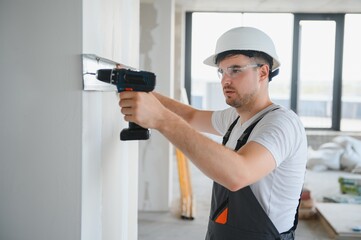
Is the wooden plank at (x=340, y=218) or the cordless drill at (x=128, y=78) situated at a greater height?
the cordless drill at (x=128, y=78)

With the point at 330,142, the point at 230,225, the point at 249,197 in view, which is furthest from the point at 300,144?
the point at 330,142

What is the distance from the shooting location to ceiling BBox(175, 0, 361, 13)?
7.20 m

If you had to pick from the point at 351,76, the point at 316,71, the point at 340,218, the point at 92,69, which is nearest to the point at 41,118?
the point at 92,69

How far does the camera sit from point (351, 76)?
8430mm

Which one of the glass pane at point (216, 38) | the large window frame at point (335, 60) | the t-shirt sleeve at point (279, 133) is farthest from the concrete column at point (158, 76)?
the large window frame at point (335, 60)

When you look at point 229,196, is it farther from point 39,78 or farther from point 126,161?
point 39,78

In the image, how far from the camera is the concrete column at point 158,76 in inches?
174

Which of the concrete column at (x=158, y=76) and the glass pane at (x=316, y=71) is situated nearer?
the concrete column at (x=158, y=76)

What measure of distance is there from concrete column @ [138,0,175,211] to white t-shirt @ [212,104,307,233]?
9.59 feet

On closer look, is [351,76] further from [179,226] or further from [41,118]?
[41,118]

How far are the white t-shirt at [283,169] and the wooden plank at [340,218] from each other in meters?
2.46

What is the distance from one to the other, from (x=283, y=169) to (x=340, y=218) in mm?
2927

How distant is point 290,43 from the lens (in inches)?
326

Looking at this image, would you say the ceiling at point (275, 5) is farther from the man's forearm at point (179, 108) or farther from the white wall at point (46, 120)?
the white wall at point (46, 120)
